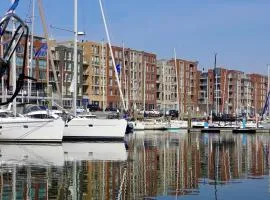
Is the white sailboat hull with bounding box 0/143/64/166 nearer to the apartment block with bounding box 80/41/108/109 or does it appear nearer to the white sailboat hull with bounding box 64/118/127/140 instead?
the white sailboat hull with bounding box 64/118/127/140

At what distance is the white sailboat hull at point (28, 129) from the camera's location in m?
48.8

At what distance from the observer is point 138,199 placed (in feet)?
62.9

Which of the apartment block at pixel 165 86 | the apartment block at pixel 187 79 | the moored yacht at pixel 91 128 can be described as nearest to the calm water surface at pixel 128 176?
the moored yacht at pixel 91 128

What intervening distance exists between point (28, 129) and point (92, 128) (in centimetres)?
714

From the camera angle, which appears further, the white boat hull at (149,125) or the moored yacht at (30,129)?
the white boat hull at (149,125)

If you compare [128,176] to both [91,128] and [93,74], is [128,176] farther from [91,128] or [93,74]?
[93,74]

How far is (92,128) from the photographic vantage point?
175 ft

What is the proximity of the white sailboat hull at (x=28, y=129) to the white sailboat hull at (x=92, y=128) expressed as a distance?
11.8 ft

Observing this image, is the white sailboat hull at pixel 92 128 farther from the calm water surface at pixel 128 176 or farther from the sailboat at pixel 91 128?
the calm water surface at pixel 128 176

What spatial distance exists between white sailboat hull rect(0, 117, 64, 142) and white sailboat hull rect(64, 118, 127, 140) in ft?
11.8

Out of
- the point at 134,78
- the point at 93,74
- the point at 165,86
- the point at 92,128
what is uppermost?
the point at 93,74

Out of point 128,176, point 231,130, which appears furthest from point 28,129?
point 231,130

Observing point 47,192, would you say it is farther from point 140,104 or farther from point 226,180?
point 140,104

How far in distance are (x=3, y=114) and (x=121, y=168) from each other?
82.8ft
